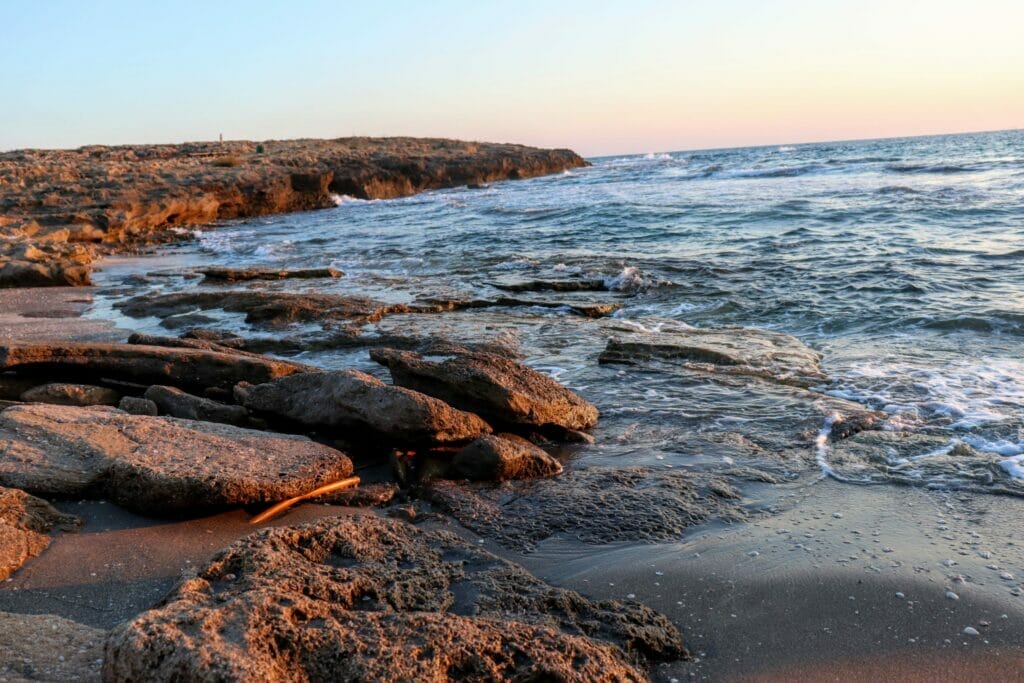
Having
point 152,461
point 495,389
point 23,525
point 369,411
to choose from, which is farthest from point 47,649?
point 495,389

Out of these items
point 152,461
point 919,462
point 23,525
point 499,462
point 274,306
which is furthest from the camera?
point 274,306

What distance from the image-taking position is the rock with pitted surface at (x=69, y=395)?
544 centimetres

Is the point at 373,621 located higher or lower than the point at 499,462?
higher

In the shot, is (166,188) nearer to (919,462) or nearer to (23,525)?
(23,525)

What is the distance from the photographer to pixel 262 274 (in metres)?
12.5

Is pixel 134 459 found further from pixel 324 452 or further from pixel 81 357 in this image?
pixel 81 357

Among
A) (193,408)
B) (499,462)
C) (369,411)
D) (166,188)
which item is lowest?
(499,462)

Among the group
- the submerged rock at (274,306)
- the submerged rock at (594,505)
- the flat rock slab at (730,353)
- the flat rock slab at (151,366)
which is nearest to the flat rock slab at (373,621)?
the submerged rock at (594,505)

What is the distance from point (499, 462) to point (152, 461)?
1759 mm

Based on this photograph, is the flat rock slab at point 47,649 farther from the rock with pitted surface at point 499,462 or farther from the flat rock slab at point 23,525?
the rock with pitted surface at point 499,462

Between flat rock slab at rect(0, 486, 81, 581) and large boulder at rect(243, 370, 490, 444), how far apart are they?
154cm

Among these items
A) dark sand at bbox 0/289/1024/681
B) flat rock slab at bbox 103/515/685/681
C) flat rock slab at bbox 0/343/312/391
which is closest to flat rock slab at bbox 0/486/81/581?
dark sand at bbox 0/289/1024/681

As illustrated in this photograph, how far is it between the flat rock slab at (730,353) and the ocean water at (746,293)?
0.20 m

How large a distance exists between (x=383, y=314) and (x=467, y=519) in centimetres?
563
